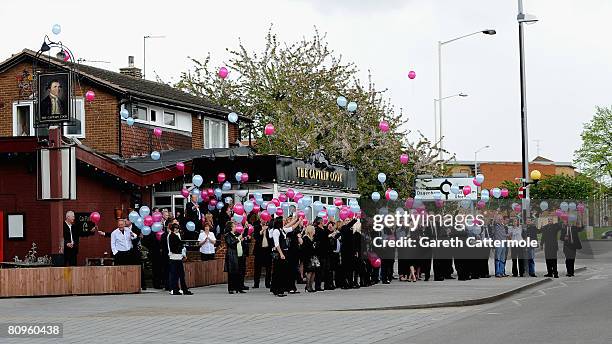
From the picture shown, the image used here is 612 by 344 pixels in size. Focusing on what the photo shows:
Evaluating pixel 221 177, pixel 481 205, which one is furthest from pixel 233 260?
pixel 481 205

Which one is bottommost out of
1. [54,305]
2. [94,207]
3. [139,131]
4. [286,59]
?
[54,305]

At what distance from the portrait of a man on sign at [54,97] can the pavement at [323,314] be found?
4360 millimetres

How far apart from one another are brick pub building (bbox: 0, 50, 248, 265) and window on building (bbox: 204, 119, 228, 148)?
0.13 feet

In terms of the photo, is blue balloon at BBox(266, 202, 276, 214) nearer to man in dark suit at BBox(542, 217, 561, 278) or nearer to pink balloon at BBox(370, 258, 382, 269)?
pink balloon at BBox(370, 258, 382, 269)

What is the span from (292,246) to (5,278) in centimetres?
633

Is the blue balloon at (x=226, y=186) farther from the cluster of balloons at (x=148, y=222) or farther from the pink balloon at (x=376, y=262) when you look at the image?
the pink balloon at (x=376, y=262)

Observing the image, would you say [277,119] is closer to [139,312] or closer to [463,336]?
[139,312]

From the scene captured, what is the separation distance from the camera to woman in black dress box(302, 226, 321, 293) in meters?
24.1

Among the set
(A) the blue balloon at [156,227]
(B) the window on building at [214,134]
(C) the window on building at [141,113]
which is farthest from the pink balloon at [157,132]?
(A) the blue balloon at [156,227]

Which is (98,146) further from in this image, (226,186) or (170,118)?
(226,186)

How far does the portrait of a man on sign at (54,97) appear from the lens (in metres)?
23.8

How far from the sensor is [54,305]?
801 inches

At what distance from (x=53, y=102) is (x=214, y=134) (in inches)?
705

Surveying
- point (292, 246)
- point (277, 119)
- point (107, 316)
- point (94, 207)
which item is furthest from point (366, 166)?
point (107, 316)
